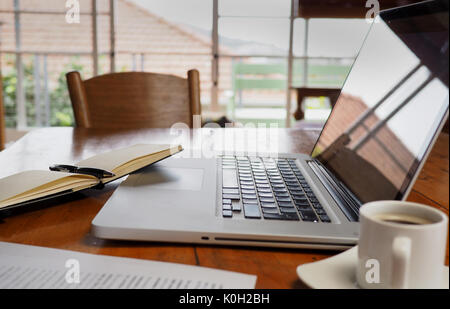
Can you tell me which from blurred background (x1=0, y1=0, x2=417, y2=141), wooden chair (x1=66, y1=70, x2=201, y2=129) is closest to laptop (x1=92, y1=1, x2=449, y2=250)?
wooden chair (x1=66, y1=70, x2=201, y2=129)

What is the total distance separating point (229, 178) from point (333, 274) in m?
0.32

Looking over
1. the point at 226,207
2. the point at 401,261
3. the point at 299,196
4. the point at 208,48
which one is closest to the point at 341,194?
the point at 299,196

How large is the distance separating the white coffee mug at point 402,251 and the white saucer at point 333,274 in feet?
0.04

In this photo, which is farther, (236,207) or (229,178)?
(229,178)

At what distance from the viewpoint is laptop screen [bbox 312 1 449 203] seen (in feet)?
1.46

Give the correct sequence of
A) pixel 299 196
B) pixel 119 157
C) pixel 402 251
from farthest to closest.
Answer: pixel 119 157 → pixel 299 196 → pixel 402 251

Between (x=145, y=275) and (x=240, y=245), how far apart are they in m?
0.11

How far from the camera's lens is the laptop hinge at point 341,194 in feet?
1.71

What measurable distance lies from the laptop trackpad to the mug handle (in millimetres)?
321

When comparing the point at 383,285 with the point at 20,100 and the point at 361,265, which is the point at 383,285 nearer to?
the point at 361,265

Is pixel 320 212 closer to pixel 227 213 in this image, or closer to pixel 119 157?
pixel 227 213

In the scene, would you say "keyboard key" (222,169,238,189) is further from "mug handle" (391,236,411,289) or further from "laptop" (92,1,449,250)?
"mug handle" (391,236,411,289)

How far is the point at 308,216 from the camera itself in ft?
1.65
